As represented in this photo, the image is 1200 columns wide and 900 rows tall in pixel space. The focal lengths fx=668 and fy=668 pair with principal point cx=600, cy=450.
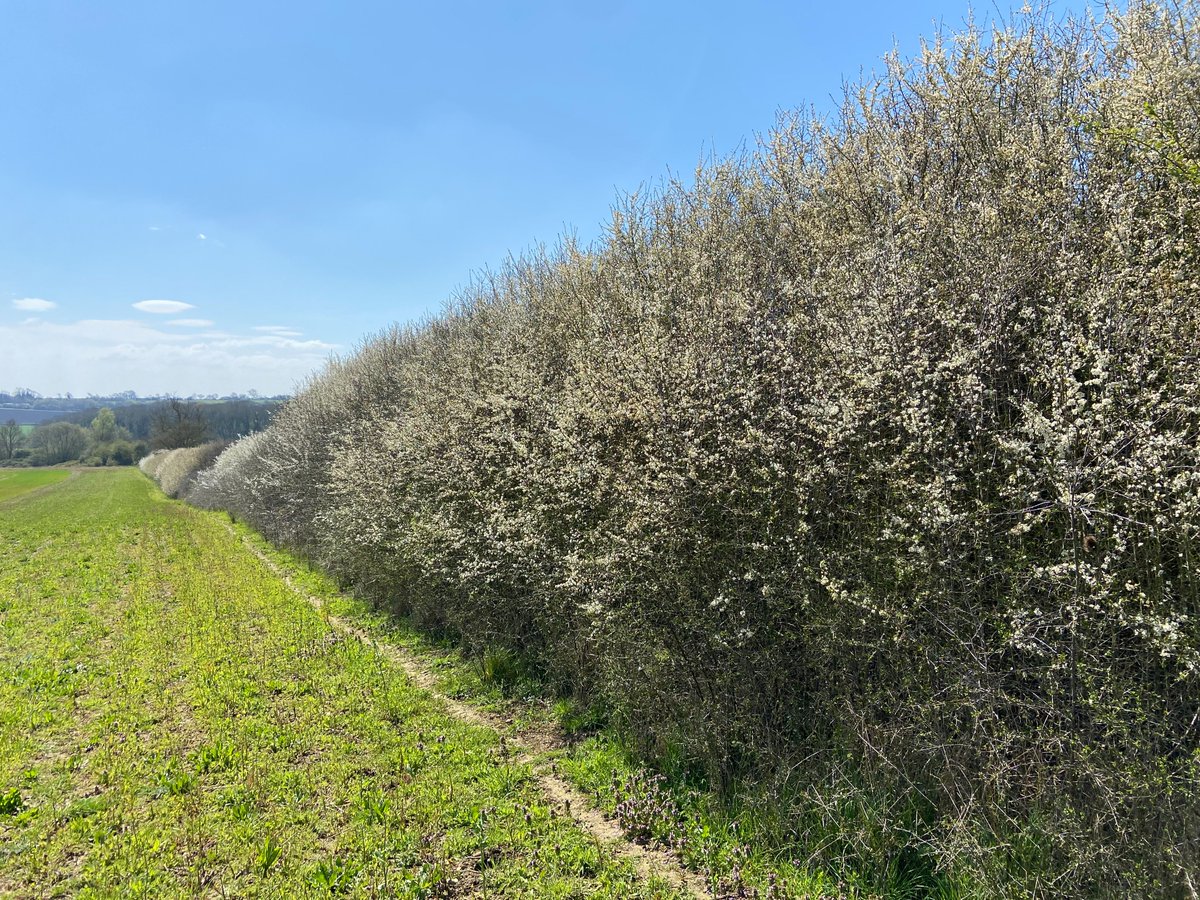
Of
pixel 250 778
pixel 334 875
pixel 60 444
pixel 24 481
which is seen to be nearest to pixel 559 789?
pixel 334 875

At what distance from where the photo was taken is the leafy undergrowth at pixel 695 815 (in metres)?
3.87

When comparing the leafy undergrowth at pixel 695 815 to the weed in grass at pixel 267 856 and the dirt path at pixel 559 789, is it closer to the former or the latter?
the dirt path at pixel 559 789

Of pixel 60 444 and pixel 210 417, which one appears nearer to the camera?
pixel 210 417

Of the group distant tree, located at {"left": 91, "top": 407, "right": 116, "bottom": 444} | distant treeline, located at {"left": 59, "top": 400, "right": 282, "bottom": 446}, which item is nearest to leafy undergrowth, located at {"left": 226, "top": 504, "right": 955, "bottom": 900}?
distant treeline, located at {"left": 59, "top": 400, "right": 282, "bottom": 446}

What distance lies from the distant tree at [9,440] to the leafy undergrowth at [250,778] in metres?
119

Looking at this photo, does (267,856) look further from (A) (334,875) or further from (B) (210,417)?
(B) (210,417)

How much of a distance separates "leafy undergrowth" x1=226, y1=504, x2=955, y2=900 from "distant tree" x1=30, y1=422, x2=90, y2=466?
11764 centimetres

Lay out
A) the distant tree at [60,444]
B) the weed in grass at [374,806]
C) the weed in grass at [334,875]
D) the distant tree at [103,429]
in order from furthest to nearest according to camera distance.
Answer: the distant tree at [103,429], the distant tree at [60,444], the weed in grass at [374,806], the weed in grass at [334,875]

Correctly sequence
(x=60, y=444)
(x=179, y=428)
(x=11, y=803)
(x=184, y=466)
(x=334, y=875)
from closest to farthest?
(x=334, y=875), (x=11, y=803), (x=184, y=466), (x=179, y=428), (x=60, y=444)

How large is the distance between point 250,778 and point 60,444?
120723 mm

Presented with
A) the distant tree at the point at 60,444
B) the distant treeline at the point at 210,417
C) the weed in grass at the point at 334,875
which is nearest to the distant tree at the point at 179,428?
the distant treeline at the point at 210,417

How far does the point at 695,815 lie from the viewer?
15.9ft

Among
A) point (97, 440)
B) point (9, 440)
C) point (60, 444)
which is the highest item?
point (97, 440)

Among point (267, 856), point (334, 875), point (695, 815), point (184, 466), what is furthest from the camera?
point (184, 466)
